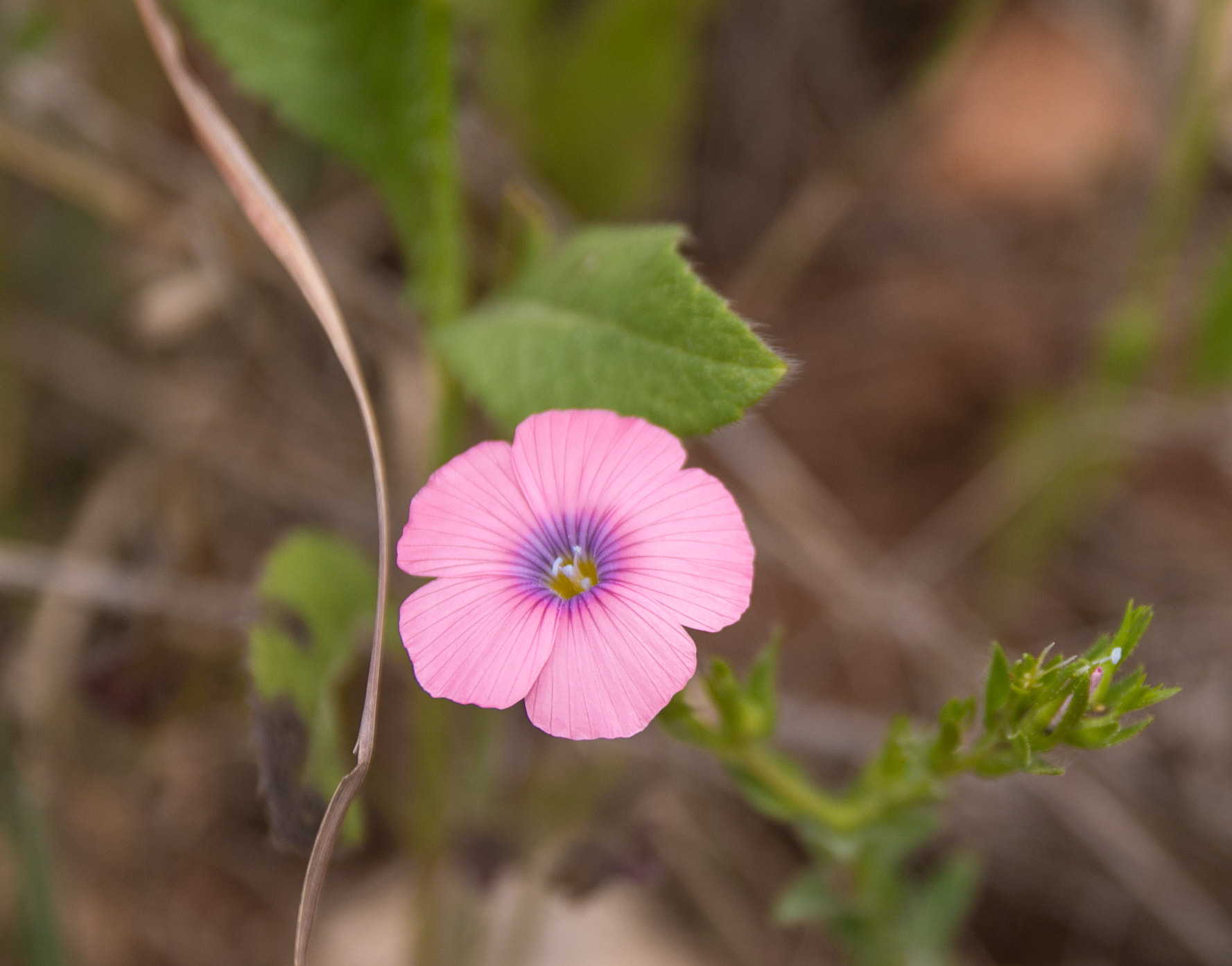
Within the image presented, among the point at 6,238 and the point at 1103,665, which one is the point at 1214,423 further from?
the point at 6,238

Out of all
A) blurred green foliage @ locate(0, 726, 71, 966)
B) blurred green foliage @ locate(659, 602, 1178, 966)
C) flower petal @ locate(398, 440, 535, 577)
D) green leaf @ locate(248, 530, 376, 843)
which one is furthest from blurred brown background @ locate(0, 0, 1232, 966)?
flower petal @ locate(398, 440, 535, 577)

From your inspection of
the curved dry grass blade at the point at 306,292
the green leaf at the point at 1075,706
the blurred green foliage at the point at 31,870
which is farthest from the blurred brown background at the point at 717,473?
the green leaf at the point at 1075,706

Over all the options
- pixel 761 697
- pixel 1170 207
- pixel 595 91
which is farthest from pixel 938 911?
pixel 595 91

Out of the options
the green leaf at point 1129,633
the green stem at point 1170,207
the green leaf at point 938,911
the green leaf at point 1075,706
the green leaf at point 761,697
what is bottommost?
the green leaf at point 1075,706

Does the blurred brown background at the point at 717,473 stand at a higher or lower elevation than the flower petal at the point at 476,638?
higher

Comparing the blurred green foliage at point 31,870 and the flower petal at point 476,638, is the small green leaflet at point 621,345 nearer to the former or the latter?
the flower petal at point 476,638
